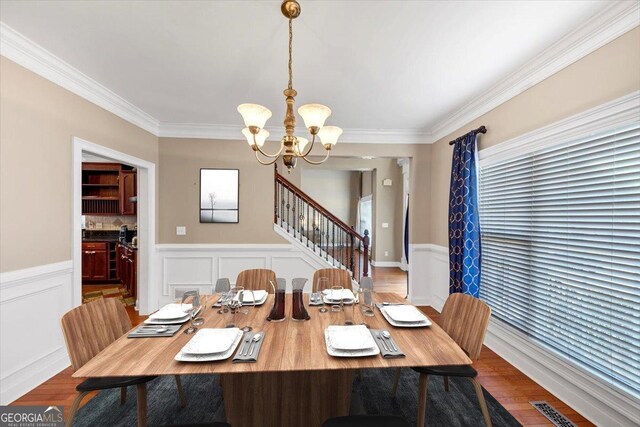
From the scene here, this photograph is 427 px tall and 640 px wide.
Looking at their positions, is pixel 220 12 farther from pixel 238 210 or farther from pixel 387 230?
pixel 387 230

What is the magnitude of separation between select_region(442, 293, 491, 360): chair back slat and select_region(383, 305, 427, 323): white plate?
0.28 m

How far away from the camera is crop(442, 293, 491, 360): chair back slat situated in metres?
1.67

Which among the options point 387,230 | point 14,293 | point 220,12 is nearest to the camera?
point 220,12

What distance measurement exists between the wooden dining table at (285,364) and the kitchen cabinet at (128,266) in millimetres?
3174

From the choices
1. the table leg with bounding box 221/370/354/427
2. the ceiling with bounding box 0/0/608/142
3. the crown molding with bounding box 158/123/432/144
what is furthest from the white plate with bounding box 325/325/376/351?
the crown molding with bounding box 158/123/432/144

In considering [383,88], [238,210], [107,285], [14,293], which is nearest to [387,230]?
[238,210]

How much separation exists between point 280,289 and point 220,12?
180 centimetres

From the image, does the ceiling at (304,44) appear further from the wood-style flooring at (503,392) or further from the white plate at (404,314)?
the wood-style flooring at (503,392)

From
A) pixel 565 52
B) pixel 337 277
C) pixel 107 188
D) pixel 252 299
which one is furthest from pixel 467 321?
pixel 107 188

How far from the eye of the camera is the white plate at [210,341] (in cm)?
131

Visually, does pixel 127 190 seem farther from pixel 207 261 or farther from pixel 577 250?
pixel 577 250

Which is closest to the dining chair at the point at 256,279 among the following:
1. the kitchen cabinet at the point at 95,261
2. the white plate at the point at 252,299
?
the white plate at the point at 252,299

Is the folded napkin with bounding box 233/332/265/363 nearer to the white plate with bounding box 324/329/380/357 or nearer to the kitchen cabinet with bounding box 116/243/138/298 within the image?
the white plate with bounding box 324/329/380/357

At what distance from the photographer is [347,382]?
1.70 metres
